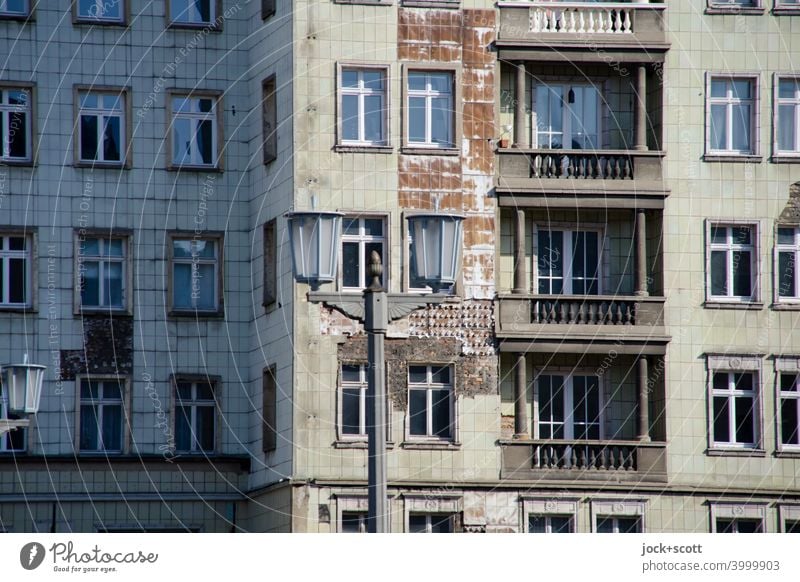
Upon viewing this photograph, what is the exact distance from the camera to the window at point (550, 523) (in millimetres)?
55219

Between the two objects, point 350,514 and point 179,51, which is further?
point 179,51

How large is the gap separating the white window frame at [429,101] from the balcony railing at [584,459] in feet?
24.4

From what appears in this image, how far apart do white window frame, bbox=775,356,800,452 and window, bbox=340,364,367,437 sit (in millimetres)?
10210

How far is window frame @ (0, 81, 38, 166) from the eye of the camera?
2256 inches

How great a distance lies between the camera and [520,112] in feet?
185

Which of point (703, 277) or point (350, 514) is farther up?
point (703, 277)

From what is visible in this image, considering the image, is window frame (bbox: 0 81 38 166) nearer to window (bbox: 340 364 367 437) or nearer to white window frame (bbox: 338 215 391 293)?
white window frame (bbox: 338 215 391 293)

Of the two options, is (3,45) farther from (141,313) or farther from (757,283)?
(757,283)

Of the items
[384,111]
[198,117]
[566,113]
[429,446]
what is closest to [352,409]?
[429,446]

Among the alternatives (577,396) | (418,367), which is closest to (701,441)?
(577,396)

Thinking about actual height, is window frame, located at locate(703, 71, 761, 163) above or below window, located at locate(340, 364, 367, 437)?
above

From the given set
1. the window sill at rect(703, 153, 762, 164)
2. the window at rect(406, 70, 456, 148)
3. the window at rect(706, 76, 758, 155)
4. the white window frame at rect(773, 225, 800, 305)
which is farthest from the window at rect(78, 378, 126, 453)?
the white window frame at rect(773, 225, 800, 305)

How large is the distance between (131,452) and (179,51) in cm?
1013

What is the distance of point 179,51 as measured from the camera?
191 feet
